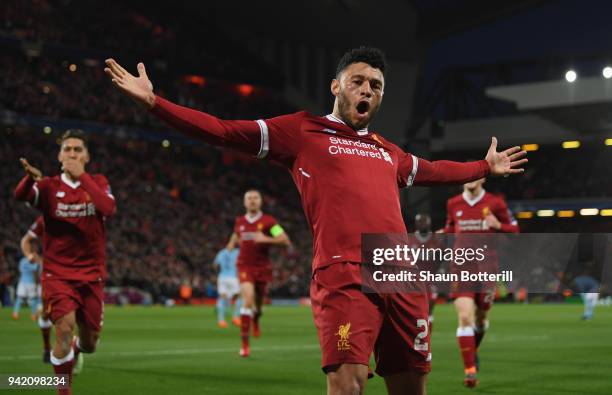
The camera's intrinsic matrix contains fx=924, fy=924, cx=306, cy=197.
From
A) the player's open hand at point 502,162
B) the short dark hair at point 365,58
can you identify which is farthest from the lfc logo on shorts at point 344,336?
the player's open hand at point 502,162

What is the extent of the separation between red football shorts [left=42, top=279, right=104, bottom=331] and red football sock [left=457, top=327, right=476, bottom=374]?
14.7 feet

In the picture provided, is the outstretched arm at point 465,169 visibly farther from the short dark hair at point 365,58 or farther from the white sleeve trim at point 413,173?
the short dark hair at point 365,58

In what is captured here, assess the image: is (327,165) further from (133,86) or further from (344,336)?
(133,86)

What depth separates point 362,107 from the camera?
18.5ft

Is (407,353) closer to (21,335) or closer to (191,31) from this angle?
(21,335)

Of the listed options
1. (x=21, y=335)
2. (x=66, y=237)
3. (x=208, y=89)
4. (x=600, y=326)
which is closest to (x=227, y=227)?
(x=208, y=89)

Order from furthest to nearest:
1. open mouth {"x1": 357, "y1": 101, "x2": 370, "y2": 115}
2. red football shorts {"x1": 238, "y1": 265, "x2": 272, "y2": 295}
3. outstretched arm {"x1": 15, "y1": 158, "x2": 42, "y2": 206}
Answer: red football shorts {"x1": 238, "y1": 265, "x2": 272, "y2": 295}, outstretched arm {"x1": 15, "y1": 158, "x2": 42, "y2": 206}, open mouth {"x1": 357, "y1": 101, "x2": 370, "y2": 115}

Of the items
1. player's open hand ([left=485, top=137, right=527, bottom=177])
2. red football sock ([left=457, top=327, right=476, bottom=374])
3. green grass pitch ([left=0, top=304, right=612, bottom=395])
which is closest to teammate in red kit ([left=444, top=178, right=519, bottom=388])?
red football sock ([left=457, top=327, right=476, bottom=374])

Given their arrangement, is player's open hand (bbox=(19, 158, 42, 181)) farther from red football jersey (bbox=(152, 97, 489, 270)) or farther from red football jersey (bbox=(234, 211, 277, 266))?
red football jersey (bbox=(234, 211, 277, 266))

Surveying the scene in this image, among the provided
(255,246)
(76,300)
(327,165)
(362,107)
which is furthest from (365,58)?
(255,246)

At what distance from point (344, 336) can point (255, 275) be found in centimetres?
1211

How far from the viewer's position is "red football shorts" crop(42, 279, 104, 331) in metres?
9.34

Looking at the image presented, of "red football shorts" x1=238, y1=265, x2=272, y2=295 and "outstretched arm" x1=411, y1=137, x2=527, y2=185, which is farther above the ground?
"outstretched arm" x1=411, y1=137, x2=527, y2=185

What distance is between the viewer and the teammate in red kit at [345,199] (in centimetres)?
514
